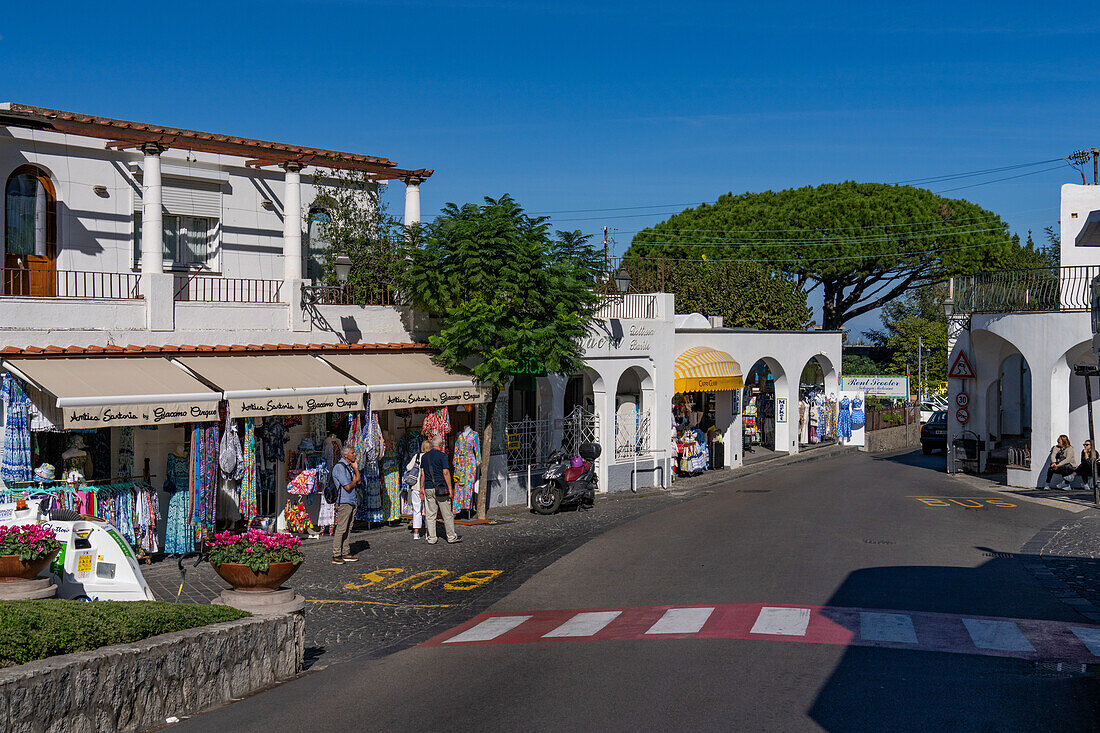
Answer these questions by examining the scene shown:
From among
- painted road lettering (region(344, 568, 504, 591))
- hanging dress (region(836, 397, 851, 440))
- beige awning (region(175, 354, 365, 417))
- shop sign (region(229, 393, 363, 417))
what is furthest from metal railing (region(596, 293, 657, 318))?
hanging dress (region(836, 397, 851, 440))

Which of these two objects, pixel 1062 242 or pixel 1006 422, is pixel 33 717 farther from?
pixel 1006 422

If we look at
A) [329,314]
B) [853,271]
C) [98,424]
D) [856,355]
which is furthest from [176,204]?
[856,355]

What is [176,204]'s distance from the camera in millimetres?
19781

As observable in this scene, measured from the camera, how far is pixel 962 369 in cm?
3064

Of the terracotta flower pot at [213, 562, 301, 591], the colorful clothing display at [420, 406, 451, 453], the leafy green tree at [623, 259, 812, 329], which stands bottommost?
the terracotta flower pot at [213, 562, 301, 591]

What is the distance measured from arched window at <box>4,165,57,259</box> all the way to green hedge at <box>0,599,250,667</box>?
10392 mm

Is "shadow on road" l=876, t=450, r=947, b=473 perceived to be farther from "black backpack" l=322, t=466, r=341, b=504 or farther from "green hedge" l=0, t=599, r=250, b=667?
"green hedge" l=0, t=599, r=250, b=667

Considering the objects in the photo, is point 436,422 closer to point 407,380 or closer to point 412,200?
point 407,380

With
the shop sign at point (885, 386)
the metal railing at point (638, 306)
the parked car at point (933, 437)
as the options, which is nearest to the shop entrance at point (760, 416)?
the parked car at point (933, 437)

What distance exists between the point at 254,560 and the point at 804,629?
217 inches

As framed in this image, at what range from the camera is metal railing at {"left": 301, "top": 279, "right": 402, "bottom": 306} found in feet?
66.4

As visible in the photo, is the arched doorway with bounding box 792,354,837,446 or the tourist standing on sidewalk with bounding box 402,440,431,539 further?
the arched doorway with bounding box 792,354,837,446

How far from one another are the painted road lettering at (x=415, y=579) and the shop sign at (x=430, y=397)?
347cm

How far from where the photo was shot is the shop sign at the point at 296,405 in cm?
1623
